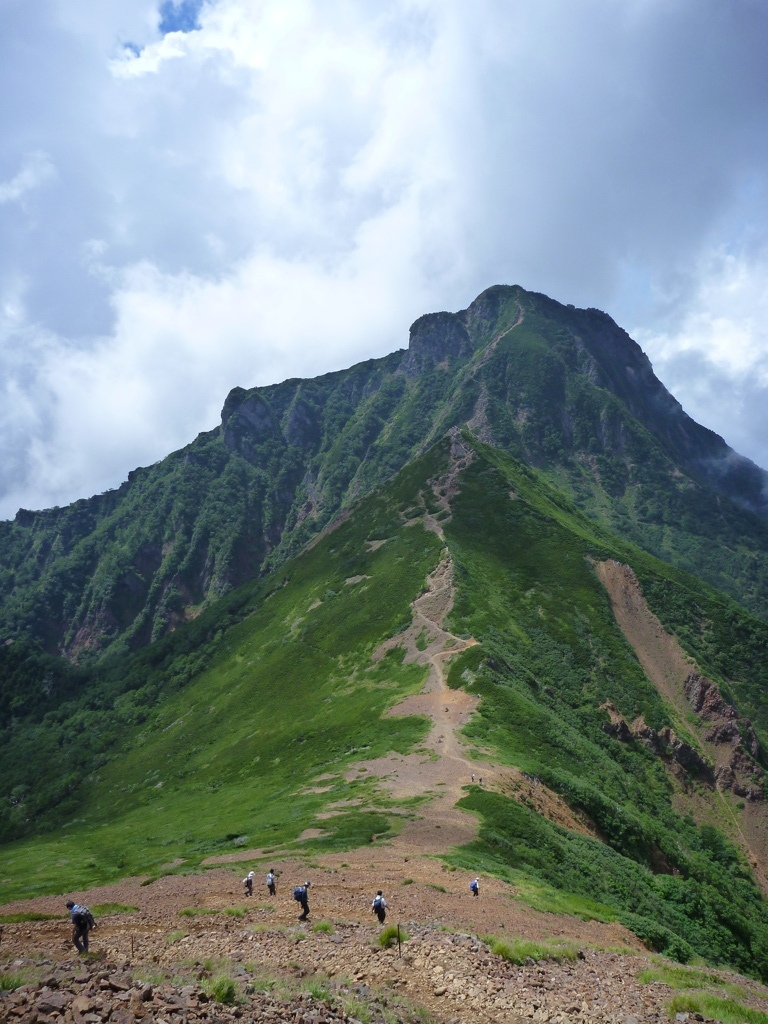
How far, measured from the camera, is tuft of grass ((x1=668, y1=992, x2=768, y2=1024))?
59.9ft

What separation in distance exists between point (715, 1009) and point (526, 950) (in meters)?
6.81

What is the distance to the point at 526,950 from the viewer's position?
2323 cm

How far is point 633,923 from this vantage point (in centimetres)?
3644

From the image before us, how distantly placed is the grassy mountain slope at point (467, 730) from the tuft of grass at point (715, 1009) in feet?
56.6

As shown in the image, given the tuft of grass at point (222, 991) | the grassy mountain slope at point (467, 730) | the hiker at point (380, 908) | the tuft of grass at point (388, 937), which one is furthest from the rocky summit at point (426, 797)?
the hiker at point (380, 908)

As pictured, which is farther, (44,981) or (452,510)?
(452,510)

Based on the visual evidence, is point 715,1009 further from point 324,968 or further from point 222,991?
point 222,991

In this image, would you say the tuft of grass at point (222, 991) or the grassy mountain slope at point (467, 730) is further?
the grassy mountain slope at point (467, 730)

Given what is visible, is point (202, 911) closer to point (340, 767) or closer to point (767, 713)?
point (340, 767)

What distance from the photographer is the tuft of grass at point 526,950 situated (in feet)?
73.9

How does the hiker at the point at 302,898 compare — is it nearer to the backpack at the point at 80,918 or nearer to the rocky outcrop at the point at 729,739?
the backpack at the point at 80,918

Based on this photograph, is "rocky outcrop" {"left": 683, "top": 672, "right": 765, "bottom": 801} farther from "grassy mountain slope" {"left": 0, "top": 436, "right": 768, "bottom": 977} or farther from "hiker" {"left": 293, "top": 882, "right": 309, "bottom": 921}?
"hiker" {"left": 293, "top": 882, "right": 309, "bottom": 921}

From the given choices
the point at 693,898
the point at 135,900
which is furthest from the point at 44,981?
the point at 693,898

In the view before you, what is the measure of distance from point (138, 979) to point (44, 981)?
2303 millimetres
